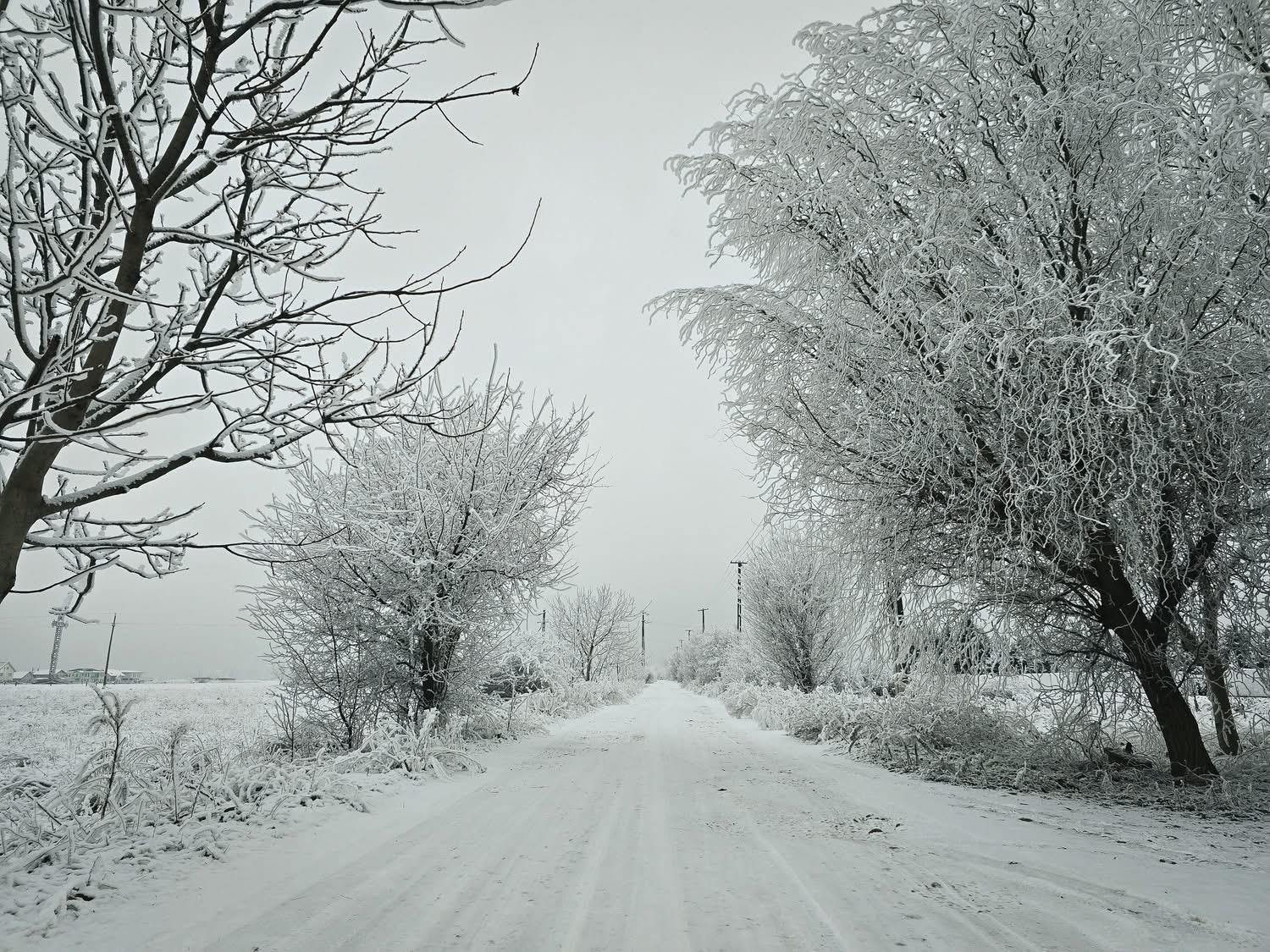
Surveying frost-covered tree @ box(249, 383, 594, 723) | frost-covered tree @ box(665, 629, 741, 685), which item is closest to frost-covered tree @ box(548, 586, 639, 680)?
frost-covered tree @ box(665, 629, 741, 685)

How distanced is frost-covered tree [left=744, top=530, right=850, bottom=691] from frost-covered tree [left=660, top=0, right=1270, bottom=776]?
459 inches

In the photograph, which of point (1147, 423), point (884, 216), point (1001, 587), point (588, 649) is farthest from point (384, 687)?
point (588, 649)

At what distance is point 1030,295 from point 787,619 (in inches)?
619

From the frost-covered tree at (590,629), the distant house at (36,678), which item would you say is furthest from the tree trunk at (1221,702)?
the distant house at (36,678)

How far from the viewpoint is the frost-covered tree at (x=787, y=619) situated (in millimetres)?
18516

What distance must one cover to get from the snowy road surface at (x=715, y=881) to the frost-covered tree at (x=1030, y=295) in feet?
7.24

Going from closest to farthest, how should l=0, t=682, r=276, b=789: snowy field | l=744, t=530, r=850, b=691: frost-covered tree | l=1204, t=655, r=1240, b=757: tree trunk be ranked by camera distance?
l=1204, t=655, r=1240, b=757: tree trunk < l=0, t=682, r=276, b=789: snowy field < l=744, t=530, r=850, b=691: frost-covered tree

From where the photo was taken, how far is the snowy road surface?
2.54m

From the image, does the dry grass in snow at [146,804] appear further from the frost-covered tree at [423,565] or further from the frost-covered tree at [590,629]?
the frost-covered tree at [590,629]

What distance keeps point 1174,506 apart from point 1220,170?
2.58m

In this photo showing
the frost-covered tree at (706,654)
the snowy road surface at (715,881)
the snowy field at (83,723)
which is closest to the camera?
the snowy road surface at (715,881)

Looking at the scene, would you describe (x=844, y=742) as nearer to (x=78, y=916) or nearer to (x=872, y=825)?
(x=872, y=825)

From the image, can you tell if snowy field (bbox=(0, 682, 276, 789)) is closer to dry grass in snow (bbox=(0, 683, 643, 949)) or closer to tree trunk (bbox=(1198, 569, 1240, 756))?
dry grass in snow (bbox=(0, 683, 643, 949))

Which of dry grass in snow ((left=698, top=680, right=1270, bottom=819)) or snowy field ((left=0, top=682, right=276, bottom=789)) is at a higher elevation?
dry grass in snow ((left=698, top=680, right=1270, bottom=819))
